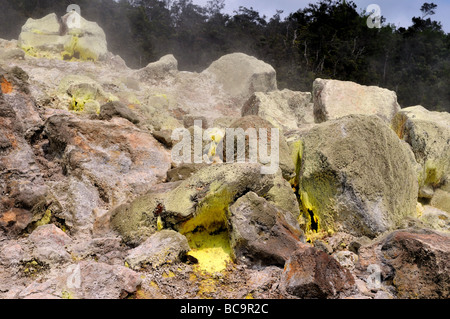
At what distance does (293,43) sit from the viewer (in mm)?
19297

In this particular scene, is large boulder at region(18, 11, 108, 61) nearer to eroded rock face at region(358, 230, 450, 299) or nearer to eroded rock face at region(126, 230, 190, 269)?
eroded rock face at region(126, 230, 190, 269)

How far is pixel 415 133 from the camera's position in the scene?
5457 millimetres

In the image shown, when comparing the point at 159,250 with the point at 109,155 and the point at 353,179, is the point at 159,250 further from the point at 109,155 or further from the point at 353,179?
the point at 353,179

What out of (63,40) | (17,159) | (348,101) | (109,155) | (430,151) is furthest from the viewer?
(63,40)

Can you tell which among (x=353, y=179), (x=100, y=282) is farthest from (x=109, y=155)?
(x=353, y=179)

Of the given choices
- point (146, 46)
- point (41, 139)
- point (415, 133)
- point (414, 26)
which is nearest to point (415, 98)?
point (414, 26)

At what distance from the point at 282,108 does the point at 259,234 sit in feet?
15.0

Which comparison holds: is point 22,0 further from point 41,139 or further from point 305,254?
point 305,254

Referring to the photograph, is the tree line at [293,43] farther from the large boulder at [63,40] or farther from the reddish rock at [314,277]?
the reddish rock at [314,277]

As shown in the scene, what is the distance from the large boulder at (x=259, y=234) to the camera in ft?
9.81

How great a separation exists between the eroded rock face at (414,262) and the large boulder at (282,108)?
306 cm

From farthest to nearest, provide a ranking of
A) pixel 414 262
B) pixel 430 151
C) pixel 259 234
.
→ pixel 430 151, pixel 259 234, pixel 414 262

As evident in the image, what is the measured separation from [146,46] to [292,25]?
21.8 ft

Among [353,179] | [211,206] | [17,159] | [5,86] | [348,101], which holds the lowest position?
[211,206]
